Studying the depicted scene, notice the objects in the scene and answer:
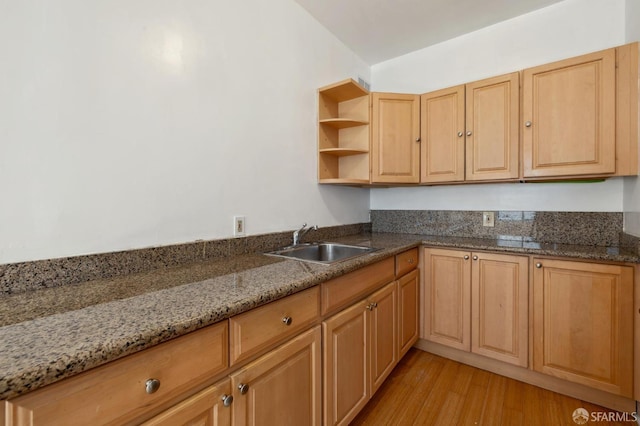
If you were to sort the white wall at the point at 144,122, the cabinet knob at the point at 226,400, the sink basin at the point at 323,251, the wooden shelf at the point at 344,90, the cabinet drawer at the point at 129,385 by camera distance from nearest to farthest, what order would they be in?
the cabinet drawer at the point at 129,385 → the cabinet knob at the point at 226,400 → the white wall at the point at 144,122 → the sink basin at the point at 323,251 → the wooden shelf at the point at 344,90

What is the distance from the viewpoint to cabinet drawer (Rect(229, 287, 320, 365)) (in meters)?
0.82

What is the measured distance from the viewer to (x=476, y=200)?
2264 mm

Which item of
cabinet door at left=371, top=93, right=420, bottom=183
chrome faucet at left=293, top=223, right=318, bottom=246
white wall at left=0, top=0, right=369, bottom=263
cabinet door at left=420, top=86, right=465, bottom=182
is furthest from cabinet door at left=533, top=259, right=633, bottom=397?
white wall at left=0, top=0, right=369, bottom=263

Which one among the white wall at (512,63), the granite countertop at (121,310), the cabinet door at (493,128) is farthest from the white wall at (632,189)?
the granite countertop at (121,310)

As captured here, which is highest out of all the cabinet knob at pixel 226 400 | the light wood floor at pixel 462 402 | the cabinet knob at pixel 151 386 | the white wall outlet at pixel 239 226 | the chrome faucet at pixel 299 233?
the white wall outlet at pixel 239 226

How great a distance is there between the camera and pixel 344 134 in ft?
7.44

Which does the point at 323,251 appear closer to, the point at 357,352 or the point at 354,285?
the point at 354,285

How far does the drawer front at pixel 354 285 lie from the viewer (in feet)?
3.84

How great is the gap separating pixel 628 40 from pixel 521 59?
55 cm

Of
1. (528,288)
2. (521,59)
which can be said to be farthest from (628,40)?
(528,288)

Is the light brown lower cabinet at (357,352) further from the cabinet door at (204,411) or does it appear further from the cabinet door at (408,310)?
the cabinet door at (204,411)

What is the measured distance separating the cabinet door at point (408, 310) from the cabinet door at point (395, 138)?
2.55 ft

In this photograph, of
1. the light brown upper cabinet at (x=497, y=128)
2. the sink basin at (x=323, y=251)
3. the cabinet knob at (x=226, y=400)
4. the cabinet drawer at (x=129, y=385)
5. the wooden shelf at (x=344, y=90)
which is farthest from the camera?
the wooden shelf at (x=344, y=90)

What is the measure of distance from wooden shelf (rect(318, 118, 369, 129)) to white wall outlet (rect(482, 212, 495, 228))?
3.97ft
